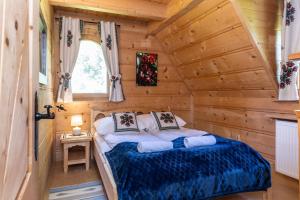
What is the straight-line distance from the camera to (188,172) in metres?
1.85

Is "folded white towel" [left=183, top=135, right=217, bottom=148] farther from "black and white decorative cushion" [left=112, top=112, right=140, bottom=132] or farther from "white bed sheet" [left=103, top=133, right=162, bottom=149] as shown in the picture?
"black and white decorative cushion" [left=112, top=112, right=140, bottom=132]

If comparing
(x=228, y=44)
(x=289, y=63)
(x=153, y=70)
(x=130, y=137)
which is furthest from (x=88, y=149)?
(x=289, y=63)

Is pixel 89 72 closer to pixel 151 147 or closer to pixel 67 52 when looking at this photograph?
pixel 67 52

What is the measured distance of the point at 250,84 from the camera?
304 centimetres

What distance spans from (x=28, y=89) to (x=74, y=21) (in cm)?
310

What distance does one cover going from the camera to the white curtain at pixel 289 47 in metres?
2.28

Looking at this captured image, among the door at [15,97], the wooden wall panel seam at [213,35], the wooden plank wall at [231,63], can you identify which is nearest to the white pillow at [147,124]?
the wooden plank wall at [231,63]

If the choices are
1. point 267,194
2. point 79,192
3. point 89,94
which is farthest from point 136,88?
point 267,194

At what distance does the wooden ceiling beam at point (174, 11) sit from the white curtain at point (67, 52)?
1.28 metres

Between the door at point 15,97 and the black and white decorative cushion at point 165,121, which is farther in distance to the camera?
the black and white decorative cushion at point 165,121

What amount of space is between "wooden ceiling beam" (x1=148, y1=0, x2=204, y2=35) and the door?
2276 mm

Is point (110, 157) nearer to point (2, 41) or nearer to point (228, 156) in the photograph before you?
point (228, 156)

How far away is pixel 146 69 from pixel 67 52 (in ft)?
4.59

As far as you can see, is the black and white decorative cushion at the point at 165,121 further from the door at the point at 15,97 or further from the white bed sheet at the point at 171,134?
the door at the point at 15,97
